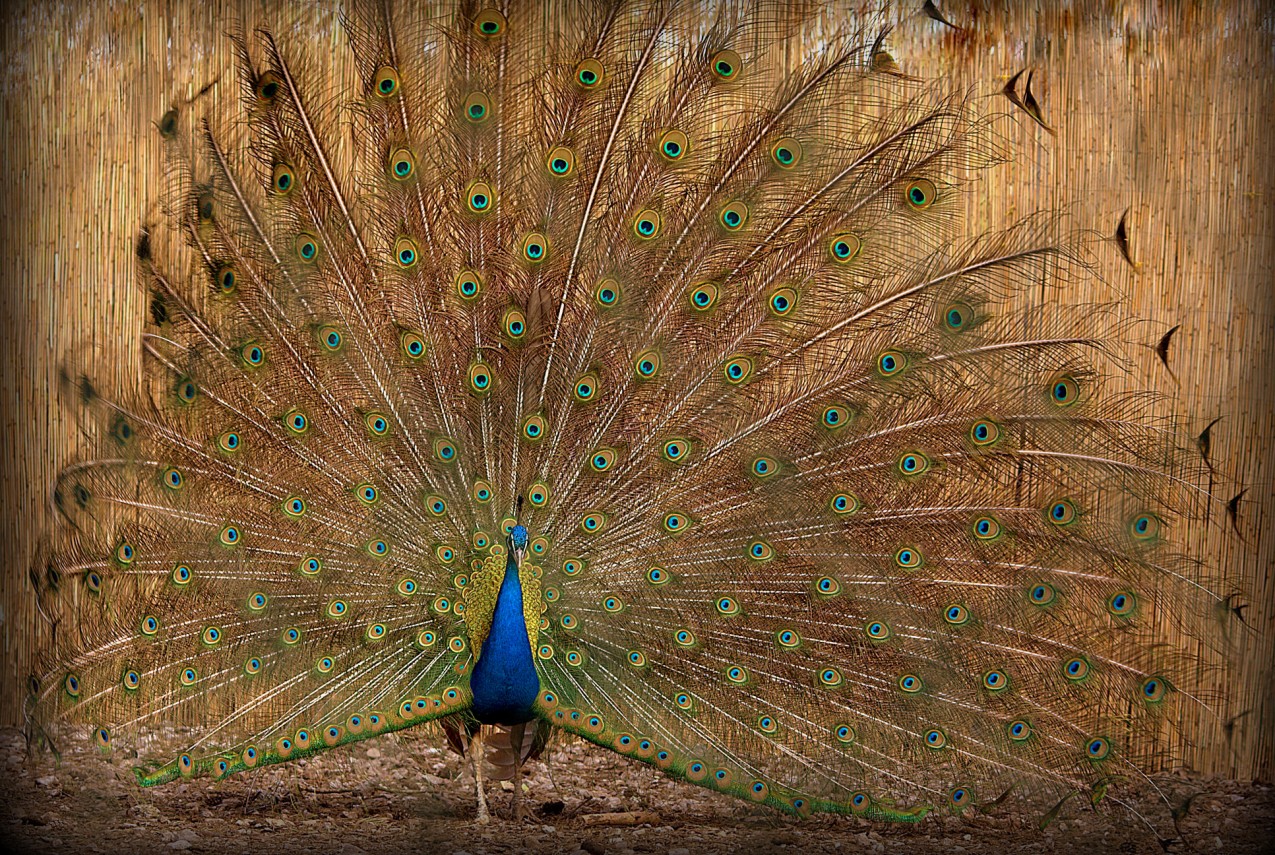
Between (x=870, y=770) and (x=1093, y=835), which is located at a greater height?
(x=870, y=770)

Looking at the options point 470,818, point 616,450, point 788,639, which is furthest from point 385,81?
point 470,818

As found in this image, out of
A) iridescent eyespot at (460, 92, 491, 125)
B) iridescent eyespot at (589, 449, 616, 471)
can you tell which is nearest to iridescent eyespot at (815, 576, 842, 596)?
iridescent eyespot at (589, 449, 616, 471)

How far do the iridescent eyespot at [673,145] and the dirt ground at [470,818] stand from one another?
1.85 m

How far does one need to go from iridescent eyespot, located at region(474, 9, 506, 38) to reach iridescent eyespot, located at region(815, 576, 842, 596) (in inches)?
62.8

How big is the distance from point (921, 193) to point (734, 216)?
457mm

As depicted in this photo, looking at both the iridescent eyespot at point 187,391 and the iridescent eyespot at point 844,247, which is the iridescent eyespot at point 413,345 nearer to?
the iridescent eyespot at point 187,391

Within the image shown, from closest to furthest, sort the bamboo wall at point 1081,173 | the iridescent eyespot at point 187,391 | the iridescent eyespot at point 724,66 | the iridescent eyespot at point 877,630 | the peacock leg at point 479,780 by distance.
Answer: the iridescent eyespot at point 724,66, the iridescent eyespot at point 877,630, the iridescent eyespot at point 187,391, the peacock leg at point 479,780, the bamboo wall at point 1081,173

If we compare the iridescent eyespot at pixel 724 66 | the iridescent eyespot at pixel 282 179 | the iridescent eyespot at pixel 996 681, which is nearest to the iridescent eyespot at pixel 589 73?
the iridescent eyespot at pixel 724 66

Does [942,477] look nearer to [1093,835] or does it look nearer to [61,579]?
[1093,835]

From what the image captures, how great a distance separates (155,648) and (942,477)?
211 centimetres

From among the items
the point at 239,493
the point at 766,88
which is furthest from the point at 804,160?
the point at 239,493

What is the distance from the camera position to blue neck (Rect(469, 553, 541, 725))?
7.54ft

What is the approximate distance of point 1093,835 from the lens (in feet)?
8.41

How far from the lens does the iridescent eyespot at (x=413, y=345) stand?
234cm
